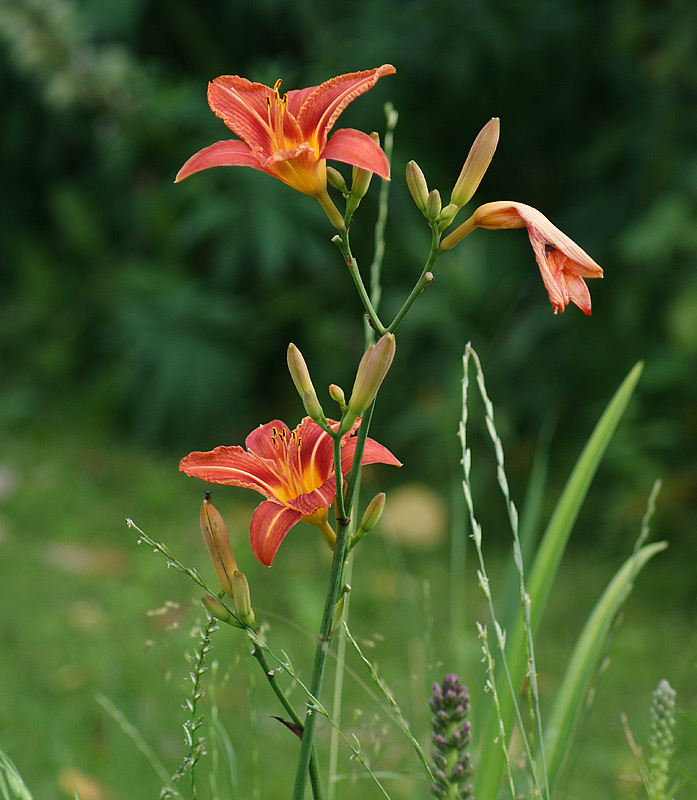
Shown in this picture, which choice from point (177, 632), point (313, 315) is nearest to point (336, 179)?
point (177, 632)

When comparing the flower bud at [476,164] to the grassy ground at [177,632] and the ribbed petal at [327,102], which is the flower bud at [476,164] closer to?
the ribbed petal at [327,102]

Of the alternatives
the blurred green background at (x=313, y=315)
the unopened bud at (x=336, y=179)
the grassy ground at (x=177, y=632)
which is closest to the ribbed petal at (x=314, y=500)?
the unopened bud at (x=336, y=179)

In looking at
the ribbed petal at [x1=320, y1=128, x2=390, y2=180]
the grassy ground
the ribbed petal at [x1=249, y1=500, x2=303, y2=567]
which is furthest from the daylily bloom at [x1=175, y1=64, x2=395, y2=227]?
the grassy ground

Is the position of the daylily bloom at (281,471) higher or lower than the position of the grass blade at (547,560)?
higher

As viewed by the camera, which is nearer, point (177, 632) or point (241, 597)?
point (241, 597)

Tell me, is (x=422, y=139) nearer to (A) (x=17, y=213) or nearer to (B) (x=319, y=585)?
(B) (x=319, y=585)

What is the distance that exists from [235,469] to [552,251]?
255mm

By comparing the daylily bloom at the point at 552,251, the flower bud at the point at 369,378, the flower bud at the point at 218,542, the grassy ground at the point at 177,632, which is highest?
the daylily bloom at the point at 552,251

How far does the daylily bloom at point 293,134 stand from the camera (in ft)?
1.78

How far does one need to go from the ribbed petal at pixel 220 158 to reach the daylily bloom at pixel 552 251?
148mm

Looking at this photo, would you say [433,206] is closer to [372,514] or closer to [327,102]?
[327,102]

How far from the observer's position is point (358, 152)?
53 cm

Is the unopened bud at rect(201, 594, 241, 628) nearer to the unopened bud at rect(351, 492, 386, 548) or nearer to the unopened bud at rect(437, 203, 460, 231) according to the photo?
the unopened bud at rect(351, 492, 386, 548)

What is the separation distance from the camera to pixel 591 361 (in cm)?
253
